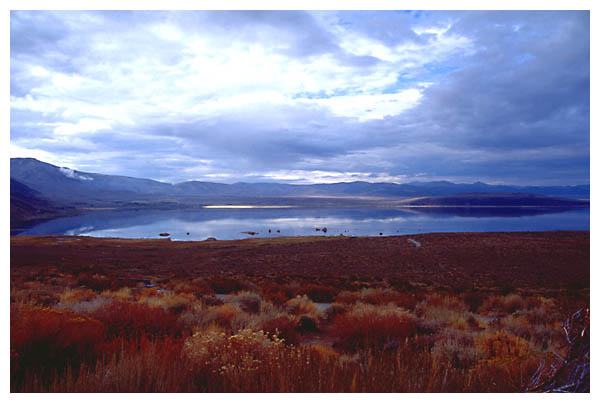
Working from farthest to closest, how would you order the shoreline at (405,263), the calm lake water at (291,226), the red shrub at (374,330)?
the calm lake water at (291,226) → the shoreline at (405,263) → the red shrub at (374,330)

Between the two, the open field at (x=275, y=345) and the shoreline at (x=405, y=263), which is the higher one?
the open field at (x=275, y=345)

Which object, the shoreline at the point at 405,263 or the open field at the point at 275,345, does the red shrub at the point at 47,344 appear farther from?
the shoreline at the point at 405,263

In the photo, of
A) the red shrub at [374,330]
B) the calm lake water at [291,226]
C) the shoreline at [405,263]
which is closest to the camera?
the red shrub at [374,330]

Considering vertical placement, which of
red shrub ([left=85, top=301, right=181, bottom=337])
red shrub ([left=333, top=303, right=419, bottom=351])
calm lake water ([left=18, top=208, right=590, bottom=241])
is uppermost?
red shrub ([left=85, top=301, right=181, bottom=337])

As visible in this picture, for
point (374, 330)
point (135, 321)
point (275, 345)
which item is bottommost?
point (374, 330)

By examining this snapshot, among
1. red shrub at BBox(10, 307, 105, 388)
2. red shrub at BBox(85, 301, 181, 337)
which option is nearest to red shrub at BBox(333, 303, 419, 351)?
red shrub at BBox(85, 301, 181, 337)

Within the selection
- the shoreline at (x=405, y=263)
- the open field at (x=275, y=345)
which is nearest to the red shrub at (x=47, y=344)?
the open field at (x=275, y=345)

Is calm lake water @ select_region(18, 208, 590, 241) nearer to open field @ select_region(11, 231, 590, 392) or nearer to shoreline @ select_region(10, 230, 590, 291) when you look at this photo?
shoreline @ select_region(10, 230, 590, 291)

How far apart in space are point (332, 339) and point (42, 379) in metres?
3.66

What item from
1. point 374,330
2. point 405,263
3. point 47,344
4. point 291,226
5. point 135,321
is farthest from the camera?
point 291,226

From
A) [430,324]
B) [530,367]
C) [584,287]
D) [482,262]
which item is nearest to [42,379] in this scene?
[530,367]

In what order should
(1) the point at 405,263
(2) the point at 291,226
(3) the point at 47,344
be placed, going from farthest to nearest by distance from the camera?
(2) the point at 291,226
(1) the point at 405,263
(3) the point at 47,344

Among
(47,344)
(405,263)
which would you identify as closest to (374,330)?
(47,344)

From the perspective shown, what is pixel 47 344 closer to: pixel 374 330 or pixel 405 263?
pixel 374 330
